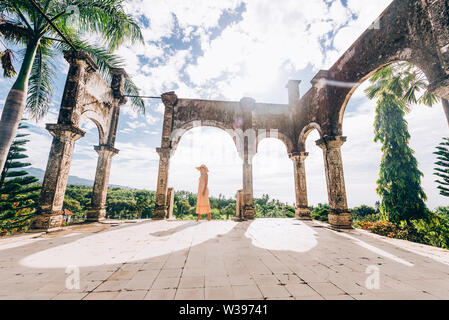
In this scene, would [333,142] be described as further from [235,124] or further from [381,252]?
[235,124]

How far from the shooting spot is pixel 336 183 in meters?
6.07

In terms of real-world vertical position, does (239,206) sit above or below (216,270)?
above

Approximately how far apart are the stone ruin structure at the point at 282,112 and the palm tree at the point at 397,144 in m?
3.74

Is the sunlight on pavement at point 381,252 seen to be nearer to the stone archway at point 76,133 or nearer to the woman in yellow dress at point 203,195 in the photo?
the woman in yellow dress at point 203,195

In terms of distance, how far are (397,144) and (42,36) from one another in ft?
52.5

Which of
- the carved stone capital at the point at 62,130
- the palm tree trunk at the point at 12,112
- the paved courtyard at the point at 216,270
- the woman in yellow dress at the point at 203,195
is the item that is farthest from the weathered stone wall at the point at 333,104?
the palm tree trunk at the point at 12,112

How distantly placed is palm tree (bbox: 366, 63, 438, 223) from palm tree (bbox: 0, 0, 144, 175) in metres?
11.1

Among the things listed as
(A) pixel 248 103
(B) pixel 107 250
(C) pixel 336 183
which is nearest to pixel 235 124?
(A) pixel 248 103

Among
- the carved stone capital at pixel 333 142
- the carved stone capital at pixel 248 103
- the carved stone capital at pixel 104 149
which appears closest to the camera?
the carved stone capital at pixel 333 142

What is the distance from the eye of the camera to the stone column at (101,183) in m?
6.88

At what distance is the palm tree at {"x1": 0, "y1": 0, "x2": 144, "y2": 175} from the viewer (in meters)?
4.81
